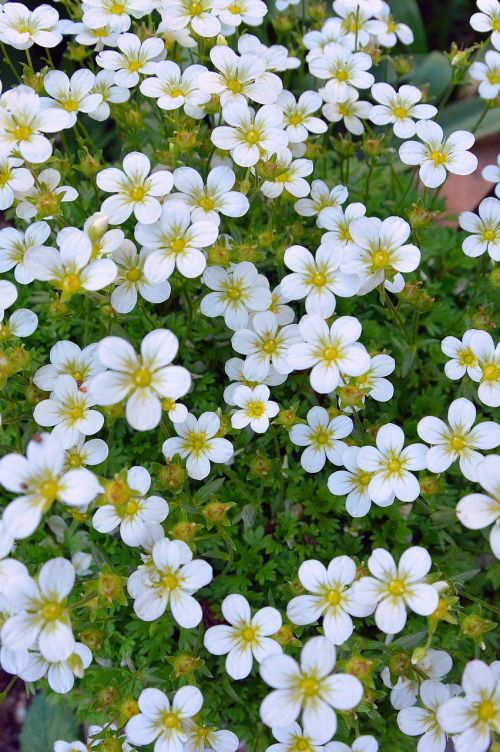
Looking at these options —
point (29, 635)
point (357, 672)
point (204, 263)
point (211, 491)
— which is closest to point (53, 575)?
point (29, 635)

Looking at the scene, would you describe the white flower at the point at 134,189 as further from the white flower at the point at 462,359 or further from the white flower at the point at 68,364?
the white flower at the point at 462,359

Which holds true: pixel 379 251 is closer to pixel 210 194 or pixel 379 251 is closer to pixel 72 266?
pixel 210 194

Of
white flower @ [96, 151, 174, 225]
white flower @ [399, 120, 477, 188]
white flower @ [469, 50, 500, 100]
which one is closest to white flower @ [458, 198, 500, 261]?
white flower @ [399, 120, 477, 188]

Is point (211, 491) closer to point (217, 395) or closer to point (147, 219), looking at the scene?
point (217, 395)

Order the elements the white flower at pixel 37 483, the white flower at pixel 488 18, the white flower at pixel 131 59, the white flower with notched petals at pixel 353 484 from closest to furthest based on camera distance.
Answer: the white flower at pixel 37 483 → the white flower with notched petals at pixel 353 484 → the white flower at pixel 131 59 → the white flower at pixel 488 18

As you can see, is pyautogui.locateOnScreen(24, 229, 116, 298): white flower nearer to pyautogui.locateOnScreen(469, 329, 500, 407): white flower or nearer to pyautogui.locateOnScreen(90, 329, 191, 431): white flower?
pyautogui.locateOnScreen(90, 329, 191, 431): white flower

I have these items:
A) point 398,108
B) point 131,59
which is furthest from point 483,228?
point 131,59

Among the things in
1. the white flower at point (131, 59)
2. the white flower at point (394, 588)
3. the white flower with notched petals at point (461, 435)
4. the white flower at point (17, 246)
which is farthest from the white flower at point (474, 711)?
the white flower at point (131, 59)
